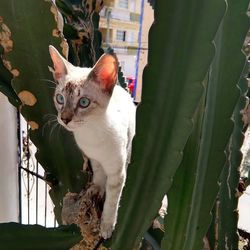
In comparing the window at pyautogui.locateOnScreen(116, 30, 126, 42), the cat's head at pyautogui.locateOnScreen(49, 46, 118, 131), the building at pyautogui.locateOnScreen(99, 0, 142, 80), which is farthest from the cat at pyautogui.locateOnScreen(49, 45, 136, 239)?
the window at pyautogui.locateOnScreen(116, 30, 126, 42)

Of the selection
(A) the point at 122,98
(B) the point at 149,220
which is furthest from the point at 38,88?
(B) the point at 149,220

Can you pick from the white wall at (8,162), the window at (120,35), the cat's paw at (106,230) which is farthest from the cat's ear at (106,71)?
the window at (120,35)

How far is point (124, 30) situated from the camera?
1.67 m

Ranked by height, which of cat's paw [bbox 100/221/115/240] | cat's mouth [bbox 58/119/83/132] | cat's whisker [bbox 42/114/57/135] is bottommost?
cat's paw [bbox 100/221/115/240]

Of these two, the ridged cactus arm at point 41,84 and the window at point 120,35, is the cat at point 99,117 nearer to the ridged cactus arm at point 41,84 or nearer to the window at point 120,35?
the ridged cactus arm at point 41,84

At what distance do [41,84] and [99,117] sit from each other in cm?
11

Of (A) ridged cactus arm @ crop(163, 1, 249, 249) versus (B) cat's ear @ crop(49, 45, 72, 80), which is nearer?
(A) ridged cactus arm @ crop(163, 1, 249, 249)

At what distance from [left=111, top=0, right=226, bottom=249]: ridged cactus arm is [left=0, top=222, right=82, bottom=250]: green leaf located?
16cm

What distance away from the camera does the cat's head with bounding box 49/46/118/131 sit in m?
0.51

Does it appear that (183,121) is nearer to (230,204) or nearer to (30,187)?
(230,204)

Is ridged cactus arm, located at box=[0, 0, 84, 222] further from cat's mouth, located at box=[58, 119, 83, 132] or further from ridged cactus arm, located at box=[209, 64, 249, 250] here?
ridged cactus arm, located at box=[209, 64, 249, 250]

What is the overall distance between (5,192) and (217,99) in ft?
3.38

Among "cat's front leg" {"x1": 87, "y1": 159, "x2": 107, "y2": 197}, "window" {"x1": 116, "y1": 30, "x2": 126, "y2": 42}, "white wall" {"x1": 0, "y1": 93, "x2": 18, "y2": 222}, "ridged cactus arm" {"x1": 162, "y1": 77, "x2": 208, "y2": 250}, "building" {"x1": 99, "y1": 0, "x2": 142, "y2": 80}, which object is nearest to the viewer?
"ridged cactus arm" {"x1": 162, "y1": 77, "x2": 208, "y2": 250}

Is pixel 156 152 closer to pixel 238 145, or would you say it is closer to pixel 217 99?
pixel 217 99
